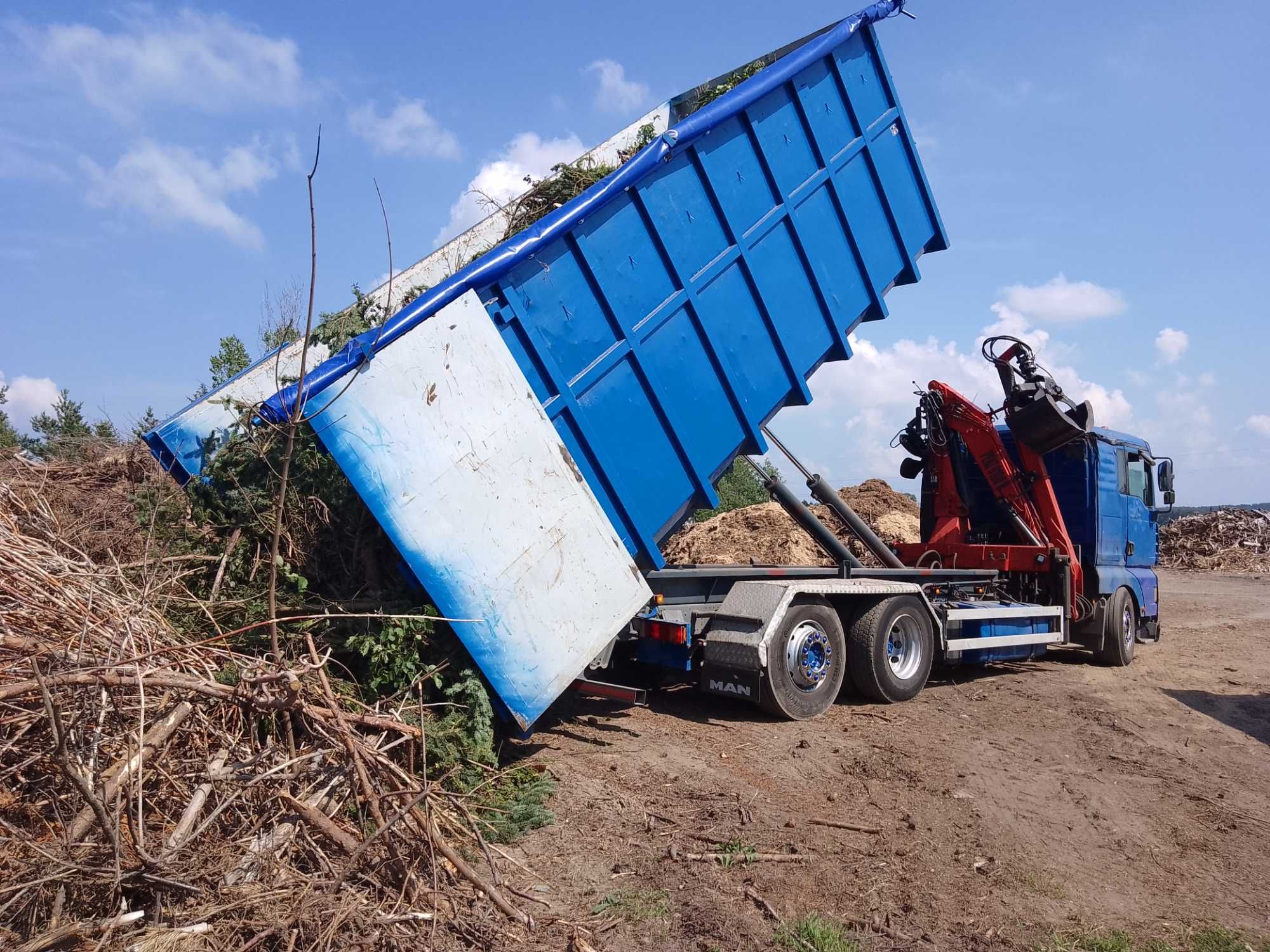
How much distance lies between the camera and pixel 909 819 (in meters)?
4.52

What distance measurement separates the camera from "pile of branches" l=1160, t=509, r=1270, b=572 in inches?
1029

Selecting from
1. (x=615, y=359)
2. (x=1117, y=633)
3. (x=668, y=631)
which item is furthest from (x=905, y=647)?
(x=615, y=359)

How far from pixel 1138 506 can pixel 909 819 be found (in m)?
7.78

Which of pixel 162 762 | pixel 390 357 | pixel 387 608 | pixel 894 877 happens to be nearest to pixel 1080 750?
pixel 894 877

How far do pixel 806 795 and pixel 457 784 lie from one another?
6.57 ft

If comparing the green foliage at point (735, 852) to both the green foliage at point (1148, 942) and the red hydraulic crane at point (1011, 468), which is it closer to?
the green foliage at point (1148, 942)

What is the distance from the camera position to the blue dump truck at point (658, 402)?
4.26 meters

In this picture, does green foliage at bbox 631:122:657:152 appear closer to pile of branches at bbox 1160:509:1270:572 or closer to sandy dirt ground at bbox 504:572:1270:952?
sandy dirt ground at bbox 504:572:1270:952

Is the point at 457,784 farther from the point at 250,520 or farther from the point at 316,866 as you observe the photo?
the point at 250,520

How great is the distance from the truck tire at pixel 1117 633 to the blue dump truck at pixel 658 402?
2.03m

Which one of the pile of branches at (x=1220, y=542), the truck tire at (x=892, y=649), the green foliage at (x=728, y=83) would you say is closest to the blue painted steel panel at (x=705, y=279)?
the green foliage at (x=728, y=83)

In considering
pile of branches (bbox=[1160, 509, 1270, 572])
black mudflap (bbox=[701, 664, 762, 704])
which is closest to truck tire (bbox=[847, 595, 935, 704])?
black mudflap (bbox=[701, 664, 762, 704])

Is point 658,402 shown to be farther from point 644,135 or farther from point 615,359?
point 644,135

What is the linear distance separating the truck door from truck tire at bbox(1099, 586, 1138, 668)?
77 cm
